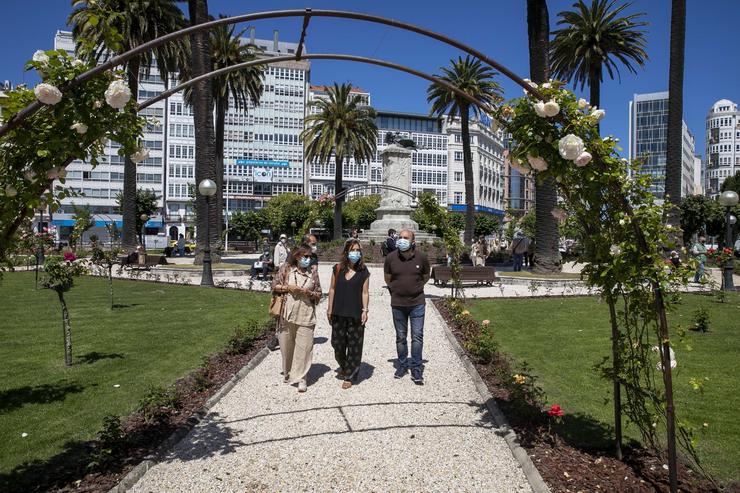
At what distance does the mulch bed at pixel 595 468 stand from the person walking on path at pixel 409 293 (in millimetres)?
2000

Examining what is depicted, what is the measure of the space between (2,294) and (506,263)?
86.2ft

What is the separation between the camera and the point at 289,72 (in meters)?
92.7

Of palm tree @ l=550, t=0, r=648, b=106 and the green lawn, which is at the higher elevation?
palm tree @ l=550, t=0, r=648, b=106

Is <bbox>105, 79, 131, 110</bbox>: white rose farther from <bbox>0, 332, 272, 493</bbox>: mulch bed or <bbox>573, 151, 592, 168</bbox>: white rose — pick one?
<bbox>573, 151, 592, 168</bbox>: white rose

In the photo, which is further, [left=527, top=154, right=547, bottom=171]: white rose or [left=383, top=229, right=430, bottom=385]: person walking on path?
[left=383, top=229, right=430, bottom=385]: person walking on path

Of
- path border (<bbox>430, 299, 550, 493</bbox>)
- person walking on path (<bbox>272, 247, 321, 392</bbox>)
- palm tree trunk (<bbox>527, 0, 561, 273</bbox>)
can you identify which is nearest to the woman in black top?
person walking on path (<bbox>272, 247, 321, 392</bbox>)

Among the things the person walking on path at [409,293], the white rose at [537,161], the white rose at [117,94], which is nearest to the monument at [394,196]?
the person walking on path at [409,293]

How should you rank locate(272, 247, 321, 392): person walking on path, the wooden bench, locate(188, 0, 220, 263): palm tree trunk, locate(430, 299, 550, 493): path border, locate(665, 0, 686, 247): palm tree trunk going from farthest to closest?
locate(188, 0, 220, 263): palm tree trunk → locate(665, 0, 686, 247): palm tree trunk → the wooden bench → locate(272, 247, 321, 392): person walking on path → locate(430, 299, 550, 493): path border

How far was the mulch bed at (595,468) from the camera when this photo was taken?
14.6ft

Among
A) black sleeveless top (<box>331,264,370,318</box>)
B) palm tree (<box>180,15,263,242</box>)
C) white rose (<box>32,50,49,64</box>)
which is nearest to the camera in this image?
white rose (<box>32,50,49,64</box>)

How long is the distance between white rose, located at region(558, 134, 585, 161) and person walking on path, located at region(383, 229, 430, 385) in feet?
11.8

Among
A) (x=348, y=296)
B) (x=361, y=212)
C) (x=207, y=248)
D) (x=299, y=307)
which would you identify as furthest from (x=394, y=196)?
(x=361, y=212)

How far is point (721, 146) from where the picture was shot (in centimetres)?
16000

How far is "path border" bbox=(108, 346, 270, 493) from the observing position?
4488mm
